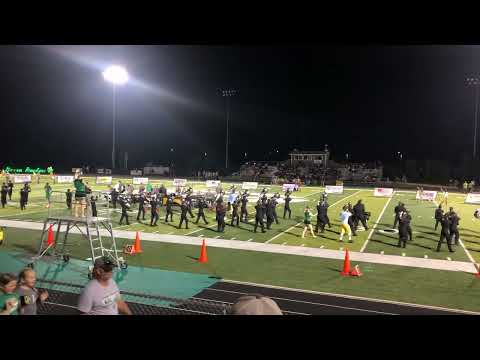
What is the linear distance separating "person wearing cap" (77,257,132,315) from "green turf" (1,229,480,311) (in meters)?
7.11

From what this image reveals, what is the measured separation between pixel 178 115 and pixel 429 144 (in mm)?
38624

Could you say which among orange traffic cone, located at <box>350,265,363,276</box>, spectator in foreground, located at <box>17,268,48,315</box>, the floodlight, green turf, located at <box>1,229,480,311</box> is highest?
the floodlight

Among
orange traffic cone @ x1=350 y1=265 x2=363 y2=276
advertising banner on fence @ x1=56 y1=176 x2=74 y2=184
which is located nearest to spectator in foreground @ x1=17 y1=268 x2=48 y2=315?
orange traffic cone @ x1=350 y1=265 x2=363 y2=276

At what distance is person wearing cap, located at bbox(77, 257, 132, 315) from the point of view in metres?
4.32

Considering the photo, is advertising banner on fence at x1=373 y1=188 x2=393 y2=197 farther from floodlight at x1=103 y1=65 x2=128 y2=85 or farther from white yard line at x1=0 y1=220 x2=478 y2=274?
floodlight at x1=103 y1=65 x2=128 y2=85

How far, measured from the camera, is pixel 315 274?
12.3m

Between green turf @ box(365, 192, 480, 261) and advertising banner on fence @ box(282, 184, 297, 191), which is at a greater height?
advertising banner on fence @ box(282, 184, 297, 191)

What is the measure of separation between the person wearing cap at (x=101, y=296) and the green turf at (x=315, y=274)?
280 inches

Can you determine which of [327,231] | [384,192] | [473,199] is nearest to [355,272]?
[327,231]

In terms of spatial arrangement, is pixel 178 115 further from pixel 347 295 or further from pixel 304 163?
pixel 347 295

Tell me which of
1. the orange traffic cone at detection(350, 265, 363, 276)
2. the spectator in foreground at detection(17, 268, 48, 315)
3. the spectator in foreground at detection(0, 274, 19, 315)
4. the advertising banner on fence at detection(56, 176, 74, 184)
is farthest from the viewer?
the advertising banner on fence at detection(56, 176, 74, 184)

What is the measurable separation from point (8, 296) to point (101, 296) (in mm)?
906

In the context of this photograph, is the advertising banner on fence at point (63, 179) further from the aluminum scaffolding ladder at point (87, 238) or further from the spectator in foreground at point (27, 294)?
the spectator in foreground at point (27, 294)
